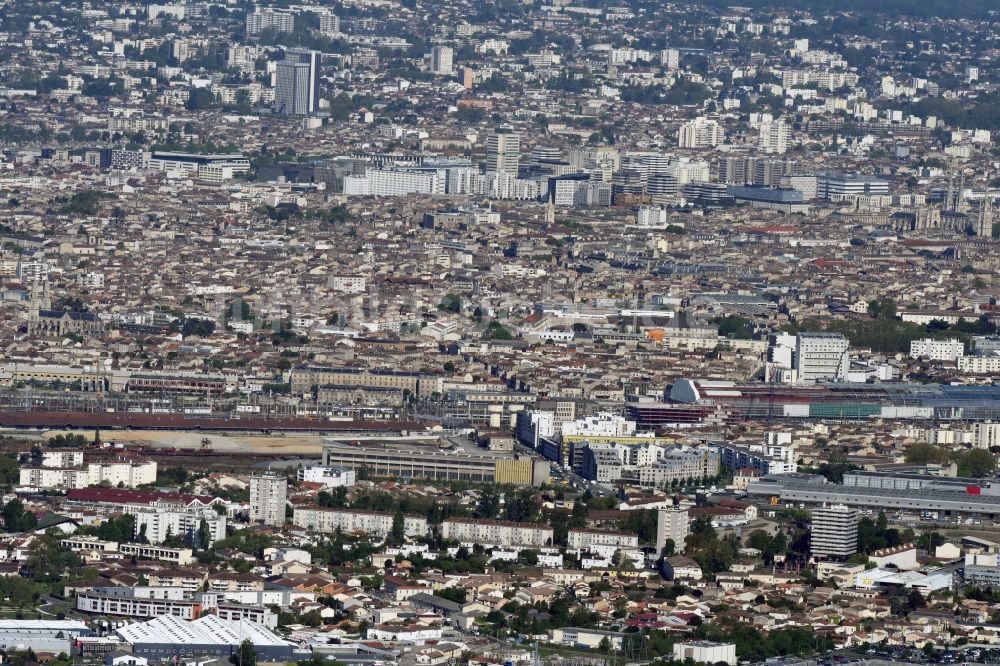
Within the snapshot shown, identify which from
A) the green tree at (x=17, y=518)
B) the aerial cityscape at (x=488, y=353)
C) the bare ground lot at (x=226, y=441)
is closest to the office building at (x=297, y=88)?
the aerial cityscape at (x=488, y=353)

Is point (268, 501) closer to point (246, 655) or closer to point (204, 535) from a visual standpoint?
point (204, 535)

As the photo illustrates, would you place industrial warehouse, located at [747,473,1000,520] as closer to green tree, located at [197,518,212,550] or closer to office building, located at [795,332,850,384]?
green tree, located at [197,518,212,550]

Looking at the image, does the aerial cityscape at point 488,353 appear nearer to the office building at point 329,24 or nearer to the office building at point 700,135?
the office building at point 700,135

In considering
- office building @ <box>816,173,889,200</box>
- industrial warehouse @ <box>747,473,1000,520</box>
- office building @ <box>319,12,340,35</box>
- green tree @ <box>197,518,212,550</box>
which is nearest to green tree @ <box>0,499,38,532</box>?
green tree @ <box>197,518,212,550</box>

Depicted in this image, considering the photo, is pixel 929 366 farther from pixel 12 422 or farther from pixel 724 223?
pixel 724 223

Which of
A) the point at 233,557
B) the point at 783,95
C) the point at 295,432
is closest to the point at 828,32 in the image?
the point at 783,95

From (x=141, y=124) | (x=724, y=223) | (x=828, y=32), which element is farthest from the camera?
(x=828, y=32)

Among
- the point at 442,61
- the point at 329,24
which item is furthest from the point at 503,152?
the point at 329,24
